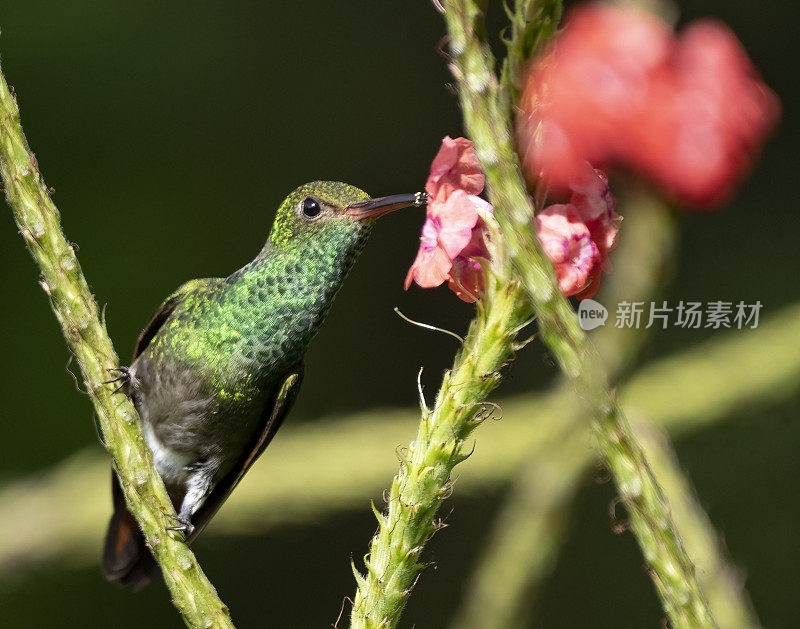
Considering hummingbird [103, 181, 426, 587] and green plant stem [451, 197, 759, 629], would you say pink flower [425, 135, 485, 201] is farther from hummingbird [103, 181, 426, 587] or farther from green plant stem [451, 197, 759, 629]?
hummingbird [103, 181, 426, 587]

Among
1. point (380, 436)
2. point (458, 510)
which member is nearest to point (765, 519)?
point (458, 510)

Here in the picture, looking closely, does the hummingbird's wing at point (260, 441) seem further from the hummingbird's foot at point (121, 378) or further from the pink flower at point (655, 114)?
the pink flower at point (655, 114)

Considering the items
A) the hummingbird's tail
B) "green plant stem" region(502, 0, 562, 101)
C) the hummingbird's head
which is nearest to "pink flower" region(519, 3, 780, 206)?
"green plant stem" region(502, 0, 562, 101)

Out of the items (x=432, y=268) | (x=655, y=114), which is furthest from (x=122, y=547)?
(x=655, y=114)

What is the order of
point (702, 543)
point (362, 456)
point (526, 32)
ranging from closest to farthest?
1. point (526, 32)
2. point (702, 543)
3. point (362, 456)

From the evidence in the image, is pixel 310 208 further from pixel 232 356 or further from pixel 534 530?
pixel 534 530

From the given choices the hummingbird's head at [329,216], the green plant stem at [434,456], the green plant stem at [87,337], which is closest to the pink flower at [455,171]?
the green plant stem at [434,456]
